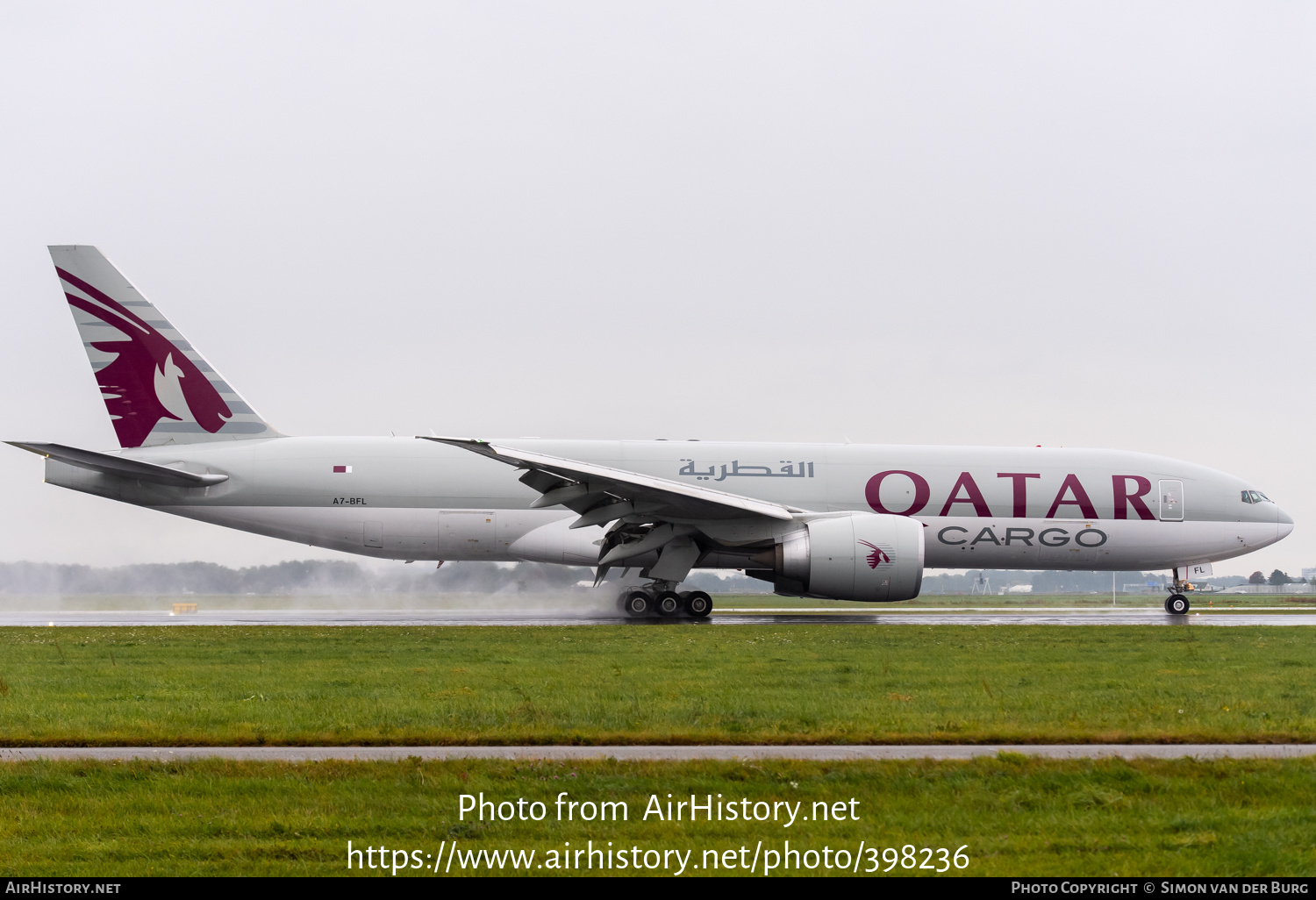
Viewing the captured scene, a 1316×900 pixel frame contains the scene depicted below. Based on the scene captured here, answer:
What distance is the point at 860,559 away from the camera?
21.0m

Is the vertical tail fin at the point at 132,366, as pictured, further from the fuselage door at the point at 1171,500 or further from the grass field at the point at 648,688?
the fuselage door at the point at 1171,500

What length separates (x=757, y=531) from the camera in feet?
73.0

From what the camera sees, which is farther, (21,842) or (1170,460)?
(1170,460)

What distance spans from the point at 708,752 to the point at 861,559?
13463mm

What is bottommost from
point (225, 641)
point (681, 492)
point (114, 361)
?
point (225, 641)

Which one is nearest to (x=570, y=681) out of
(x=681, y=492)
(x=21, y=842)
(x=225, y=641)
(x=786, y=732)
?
(x=786, y=732)

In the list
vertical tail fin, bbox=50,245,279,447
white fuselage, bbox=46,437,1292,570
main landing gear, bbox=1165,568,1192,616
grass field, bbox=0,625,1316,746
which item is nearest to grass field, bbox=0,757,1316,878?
grass field, bbox=0,625,1316,746

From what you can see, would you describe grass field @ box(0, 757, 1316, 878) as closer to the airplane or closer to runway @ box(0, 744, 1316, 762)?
runway @ box(0, 744, 1316, 762)

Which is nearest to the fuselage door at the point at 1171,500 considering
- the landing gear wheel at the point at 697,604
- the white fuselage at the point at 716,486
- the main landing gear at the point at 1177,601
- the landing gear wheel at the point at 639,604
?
the white fuselage at the point at 716,486
